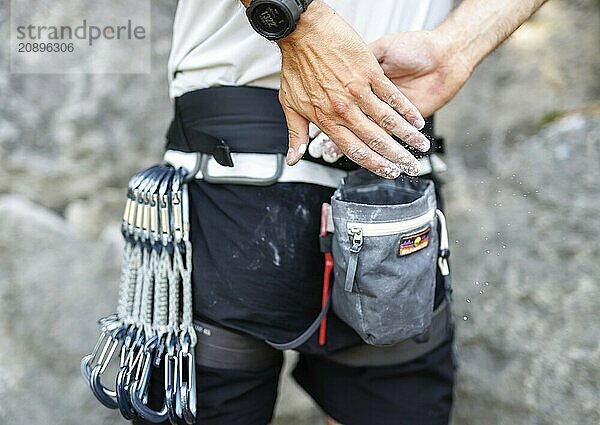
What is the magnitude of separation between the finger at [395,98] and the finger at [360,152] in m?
0.06

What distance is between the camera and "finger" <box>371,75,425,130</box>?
33.9 inches

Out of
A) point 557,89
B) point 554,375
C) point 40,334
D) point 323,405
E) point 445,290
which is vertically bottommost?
point 40,334

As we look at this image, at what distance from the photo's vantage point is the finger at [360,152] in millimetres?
884

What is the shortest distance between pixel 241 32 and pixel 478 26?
1.09 ft

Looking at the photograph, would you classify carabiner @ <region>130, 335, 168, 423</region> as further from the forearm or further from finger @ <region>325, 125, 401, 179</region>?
the forearm

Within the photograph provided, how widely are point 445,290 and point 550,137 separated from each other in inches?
26.3

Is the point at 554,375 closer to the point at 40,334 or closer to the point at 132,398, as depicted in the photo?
the point at 132,398

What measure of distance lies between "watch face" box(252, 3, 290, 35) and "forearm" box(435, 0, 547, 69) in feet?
0.83

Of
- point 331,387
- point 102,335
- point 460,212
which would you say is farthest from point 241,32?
point 460,212

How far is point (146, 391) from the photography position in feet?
3.54

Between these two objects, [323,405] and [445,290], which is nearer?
[445,290]

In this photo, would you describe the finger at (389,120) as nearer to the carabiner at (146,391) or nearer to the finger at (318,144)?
the finger at (318,144)

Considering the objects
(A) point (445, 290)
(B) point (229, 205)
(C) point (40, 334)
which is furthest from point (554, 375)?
(C) point (40, 334)

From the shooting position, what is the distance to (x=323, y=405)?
50.4 inches
